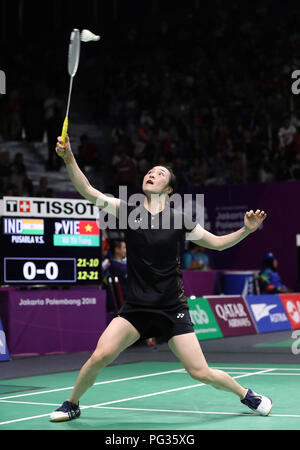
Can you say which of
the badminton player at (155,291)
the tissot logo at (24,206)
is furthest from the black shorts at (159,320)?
the tissot logo at (24,206)

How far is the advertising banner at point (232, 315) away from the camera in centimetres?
1595

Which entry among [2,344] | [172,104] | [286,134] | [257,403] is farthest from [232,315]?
[172,104]

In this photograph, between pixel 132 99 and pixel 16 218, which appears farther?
pixel 132 99

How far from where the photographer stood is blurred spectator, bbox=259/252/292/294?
734 inches

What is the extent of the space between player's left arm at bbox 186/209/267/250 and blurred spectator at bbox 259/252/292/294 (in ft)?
38.4

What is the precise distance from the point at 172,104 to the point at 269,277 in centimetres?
804

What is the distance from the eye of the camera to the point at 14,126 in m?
24.1

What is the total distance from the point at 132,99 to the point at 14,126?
4017 mm

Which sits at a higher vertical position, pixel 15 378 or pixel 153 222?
pixel 153 222

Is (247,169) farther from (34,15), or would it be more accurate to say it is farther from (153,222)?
(153,222)

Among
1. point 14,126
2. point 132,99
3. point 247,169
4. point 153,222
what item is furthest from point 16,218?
point 132,99

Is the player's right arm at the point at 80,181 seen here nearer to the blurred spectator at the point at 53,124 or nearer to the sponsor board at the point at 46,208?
the sponsor board at the point at 46,208

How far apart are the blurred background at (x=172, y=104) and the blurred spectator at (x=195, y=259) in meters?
2.27

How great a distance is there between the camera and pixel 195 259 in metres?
19.2
